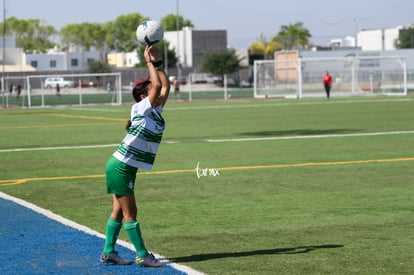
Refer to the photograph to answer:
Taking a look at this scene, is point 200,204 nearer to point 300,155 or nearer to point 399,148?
point 300,155

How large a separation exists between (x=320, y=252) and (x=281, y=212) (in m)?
2.70

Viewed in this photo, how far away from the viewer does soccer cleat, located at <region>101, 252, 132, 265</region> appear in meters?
8.93

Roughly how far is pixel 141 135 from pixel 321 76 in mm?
63514

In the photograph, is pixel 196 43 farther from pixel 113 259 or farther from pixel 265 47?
pixel 113 259

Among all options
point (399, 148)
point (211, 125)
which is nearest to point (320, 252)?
point (399, 148)

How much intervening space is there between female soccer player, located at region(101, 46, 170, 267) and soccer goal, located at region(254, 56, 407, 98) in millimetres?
57655

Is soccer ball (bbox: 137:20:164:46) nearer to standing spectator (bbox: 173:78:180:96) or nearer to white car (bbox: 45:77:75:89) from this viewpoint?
standing spectator (bbox: 173:78:180:96)

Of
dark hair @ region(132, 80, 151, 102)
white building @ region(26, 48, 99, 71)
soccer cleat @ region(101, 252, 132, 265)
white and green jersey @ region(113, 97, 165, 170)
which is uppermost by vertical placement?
white building @ region(26, 48, 99, 71)

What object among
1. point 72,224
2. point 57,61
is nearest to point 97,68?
point 57,61

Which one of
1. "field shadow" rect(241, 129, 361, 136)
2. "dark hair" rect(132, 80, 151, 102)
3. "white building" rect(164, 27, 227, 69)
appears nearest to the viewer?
"dark hair" rect(132, 80, 151, 102)

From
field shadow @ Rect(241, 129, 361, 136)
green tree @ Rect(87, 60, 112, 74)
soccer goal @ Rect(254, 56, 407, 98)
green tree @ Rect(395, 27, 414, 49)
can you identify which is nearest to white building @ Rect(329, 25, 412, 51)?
green tree @ Rect(395, 27, 414, 49)

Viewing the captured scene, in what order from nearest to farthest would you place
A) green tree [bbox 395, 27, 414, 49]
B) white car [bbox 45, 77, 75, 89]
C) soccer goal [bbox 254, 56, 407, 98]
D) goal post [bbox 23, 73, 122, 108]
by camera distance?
goal post [bbox 23, 73, 122, 108] < soccer goal [bbox 254, 56, 407, 98] < white car [bbox 45, 77, 75, 89] < green tree [bbox 395, 27, 414, 49]

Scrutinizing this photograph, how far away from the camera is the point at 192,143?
24609 millimetres

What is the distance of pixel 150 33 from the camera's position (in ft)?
29.4
